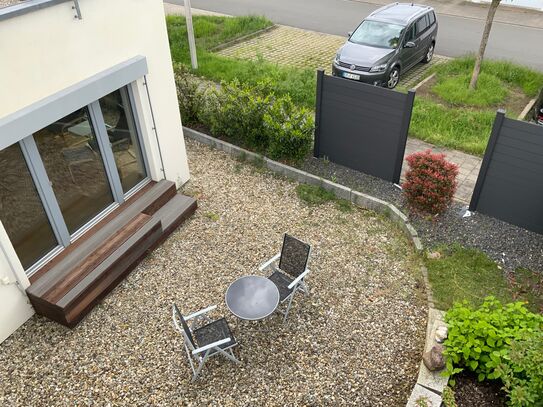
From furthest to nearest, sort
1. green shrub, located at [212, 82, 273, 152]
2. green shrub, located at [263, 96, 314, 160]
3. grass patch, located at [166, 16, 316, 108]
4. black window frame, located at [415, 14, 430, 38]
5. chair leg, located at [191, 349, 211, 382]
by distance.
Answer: black window frame, located at [415, 14, 430, 38] < grass patch, located at [166, 16, 316, 108] < green shrub, located at [212, 82, 273, 152] < green shrub, located at [263, 96, 314, 160] < chair leg, located at [191, 349, 211, 382]

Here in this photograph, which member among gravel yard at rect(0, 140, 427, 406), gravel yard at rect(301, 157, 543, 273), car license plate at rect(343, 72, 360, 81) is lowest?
gravel yard at rect(0, 140, 427, 406)

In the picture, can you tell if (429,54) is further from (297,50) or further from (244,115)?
(244,115)

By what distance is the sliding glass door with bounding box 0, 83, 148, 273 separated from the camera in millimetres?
5742

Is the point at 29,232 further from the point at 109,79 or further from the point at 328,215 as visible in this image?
the point at 328,215

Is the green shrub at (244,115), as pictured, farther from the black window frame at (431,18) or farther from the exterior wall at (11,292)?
the black window frame at (431,18)

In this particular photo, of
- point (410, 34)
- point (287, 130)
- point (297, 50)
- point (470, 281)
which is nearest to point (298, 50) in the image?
point (297, 50)

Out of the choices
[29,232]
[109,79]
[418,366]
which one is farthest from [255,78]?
[418,366]

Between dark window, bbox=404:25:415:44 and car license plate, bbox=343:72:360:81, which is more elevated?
dark window, bbox=404:25:415:44

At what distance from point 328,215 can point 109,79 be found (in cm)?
416

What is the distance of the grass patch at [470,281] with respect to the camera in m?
6.30

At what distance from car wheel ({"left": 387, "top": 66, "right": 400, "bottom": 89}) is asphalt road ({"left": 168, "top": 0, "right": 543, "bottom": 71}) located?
4.04 metres

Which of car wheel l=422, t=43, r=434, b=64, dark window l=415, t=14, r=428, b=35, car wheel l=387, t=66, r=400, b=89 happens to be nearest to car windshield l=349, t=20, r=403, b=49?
car wheel l=387, t=66, r=400, b=89

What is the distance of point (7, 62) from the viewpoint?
16.6 feet

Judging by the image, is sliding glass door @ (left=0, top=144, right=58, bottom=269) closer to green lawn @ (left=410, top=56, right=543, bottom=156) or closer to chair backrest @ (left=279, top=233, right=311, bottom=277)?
chair backrest @ (left=279, top=233, right=311, bottom=277)
